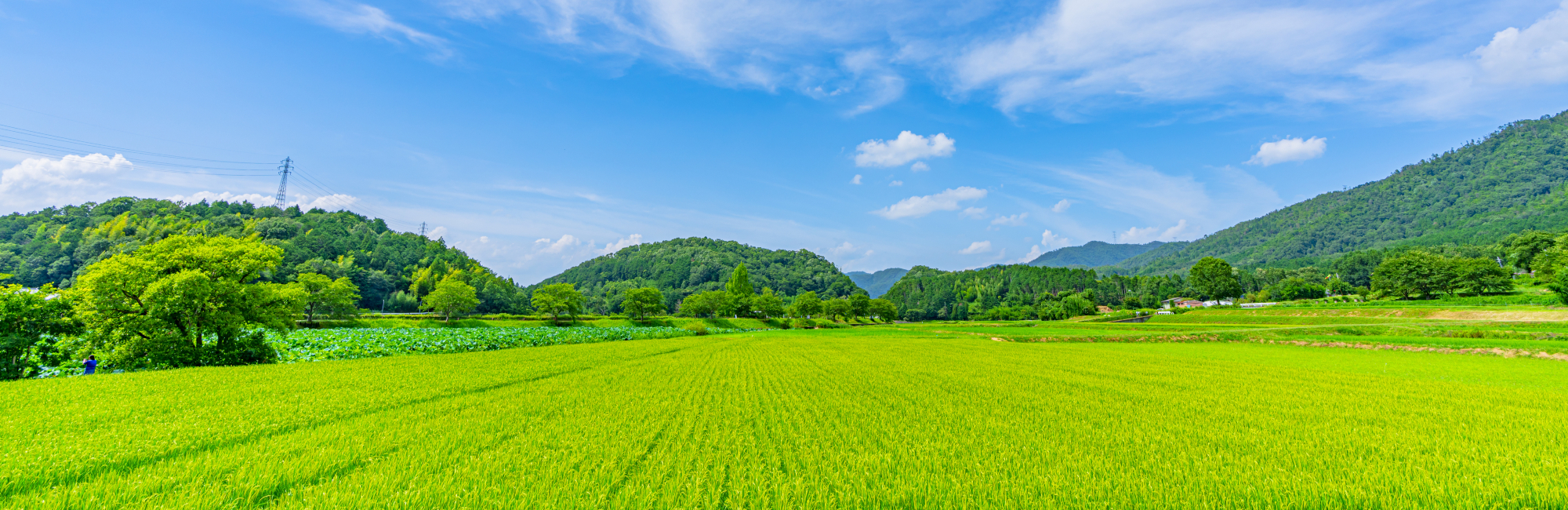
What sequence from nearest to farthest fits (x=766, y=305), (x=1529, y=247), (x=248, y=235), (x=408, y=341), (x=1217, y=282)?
1. (x=408, y=341)
2. (x=1529, y=247)
3. (x=248, y=235)
4. (x=1217, y=282)
5. (x=766, y=305)

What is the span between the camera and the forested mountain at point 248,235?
7131 centimetres

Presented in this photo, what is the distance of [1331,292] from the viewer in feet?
434

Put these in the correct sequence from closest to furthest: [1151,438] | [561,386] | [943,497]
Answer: [943,497] < [1151,438] < [561,386]

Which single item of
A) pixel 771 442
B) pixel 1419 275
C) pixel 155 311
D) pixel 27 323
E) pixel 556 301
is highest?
pixel 1419 275

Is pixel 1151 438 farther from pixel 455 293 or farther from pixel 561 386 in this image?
pixel 455 293

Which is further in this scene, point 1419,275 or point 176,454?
point 1419,275

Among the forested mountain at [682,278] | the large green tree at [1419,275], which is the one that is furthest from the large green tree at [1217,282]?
the forested mountain at [682,278]

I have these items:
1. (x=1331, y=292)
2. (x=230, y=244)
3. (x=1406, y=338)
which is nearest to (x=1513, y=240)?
(x=1331, y=292)

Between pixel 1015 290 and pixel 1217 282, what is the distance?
7649 centimetres

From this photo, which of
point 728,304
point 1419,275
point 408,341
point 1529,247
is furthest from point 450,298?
point 1529,247

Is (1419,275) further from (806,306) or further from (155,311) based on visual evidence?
(155,311)

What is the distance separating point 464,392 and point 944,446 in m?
11.9

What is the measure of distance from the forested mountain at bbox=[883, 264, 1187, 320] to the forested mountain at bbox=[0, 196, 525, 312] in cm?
12476

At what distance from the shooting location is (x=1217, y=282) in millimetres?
100000
